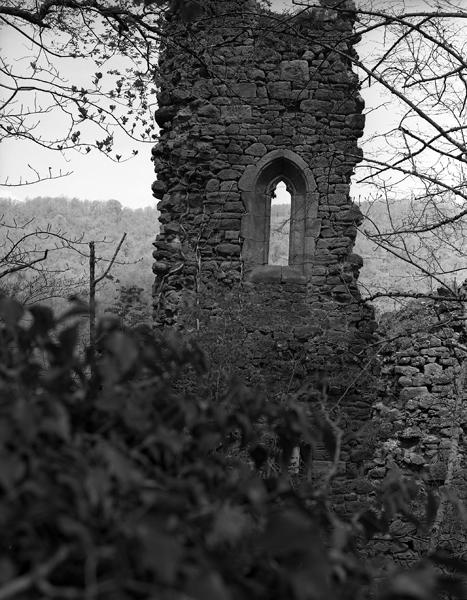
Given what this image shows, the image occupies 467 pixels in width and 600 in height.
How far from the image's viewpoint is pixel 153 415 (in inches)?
64.0

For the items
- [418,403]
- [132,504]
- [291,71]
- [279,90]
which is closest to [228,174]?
[279,90]

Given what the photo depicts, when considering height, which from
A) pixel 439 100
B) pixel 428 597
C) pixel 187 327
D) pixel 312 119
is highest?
pixel 312 119

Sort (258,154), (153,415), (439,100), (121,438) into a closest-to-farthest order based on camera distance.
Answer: (121,438) < (153,415) < (439,100) < (258,154)

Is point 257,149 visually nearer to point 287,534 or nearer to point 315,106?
point 315,106

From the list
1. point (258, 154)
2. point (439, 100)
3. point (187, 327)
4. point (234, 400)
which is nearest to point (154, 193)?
point (258, 154)

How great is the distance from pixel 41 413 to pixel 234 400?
594mm

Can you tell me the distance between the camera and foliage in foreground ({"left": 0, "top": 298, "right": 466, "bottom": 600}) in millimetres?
1112

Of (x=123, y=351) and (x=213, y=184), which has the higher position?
(x=213, y=184)

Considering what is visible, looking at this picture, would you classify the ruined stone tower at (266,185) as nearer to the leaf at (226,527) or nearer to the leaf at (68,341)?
the leaf at (68,341)

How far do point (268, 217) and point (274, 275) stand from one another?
760 millimetres

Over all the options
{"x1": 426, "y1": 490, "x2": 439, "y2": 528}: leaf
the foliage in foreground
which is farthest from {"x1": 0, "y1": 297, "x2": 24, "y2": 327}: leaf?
{"x1": 426, "y1": 490, "x2": 439, "y2": 528}: leaf

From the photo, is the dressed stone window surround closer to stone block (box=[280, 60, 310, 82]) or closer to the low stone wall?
stone block (box=[280, 60, 310, 82])

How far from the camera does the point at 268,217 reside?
8945mm

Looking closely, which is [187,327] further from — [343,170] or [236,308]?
[343,170]
